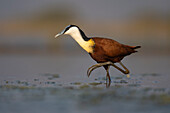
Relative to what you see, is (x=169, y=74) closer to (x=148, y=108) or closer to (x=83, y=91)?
(x=83, y=91)

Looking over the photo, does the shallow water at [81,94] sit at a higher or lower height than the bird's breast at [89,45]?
lower

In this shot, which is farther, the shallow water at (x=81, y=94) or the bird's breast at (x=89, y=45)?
the bird's breast at (x=89, y=45)

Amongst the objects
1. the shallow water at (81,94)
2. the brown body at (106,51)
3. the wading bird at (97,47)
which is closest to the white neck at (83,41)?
the wading bird at (97,47)

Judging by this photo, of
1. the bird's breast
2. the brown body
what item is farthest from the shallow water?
the bird's breast

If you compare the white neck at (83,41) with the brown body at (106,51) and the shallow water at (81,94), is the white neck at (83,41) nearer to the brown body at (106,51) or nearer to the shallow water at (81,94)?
the brown body at (106,51)

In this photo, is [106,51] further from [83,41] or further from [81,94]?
[81,94]

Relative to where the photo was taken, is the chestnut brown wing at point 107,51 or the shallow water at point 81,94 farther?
the chestnut brown wing at point 107,51

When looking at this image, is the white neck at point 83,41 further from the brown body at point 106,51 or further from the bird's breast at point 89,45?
the brown body at point 106,51

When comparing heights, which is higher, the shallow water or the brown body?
the brown body

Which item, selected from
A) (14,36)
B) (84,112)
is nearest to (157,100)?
(84,112)

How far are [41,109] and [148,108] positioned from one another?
5.56ft

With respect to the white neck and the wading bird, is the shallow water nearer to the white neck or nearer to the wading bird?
the wading bird

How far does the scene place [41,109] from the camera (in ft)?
21.1

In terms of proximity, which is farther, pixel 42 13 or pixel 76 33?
pixel 42 13
